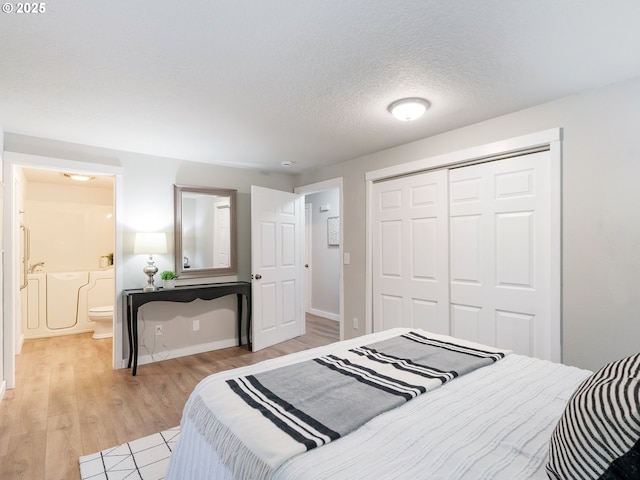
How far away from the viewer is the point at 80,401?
2.71 metres

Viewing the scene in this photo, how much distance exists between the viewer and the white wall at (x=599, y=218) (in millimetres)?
2074

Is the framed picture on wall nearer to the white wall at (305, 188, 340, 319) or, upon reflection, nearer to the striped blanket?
the white wall at (305, 188, 340, 319)

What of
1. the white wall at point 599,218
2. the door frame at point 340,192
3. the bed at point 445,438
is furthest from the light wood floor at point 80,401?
the white wall at point 599,218

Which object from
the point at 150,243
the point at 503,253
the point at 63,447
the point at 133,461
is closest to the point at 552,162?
the point at 503,253

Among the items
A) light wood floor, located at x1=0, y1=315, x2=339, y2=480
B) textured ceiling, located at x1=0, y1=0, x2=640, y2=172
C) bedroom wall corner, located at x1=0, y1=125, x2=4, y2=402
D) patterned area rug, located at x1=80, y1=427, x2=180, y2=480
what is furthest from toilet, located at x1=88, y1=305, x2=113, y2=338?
patterned area rug, located at x1=80, y1=427, x2=180, y2=480

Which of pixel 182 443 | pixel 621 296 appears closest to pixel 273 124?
pixel 182 443

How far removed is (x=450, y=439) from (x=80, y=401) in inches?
115

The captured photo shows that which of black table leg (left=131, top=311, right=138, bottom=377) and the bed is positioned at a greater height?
the bed

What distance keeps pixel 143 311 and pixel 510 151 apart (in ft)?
12.4

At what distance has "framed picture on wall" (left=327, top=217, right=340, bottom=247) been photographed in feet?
18.4

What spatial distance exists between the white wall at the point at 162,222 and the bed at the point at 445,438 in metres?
2.56

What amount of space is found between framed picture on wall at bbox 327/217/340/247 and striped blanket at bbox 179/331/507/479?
12.3ft

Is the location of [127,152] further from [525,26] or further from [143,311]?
[525,26]

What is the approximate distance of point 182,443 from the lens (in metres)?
1.37
